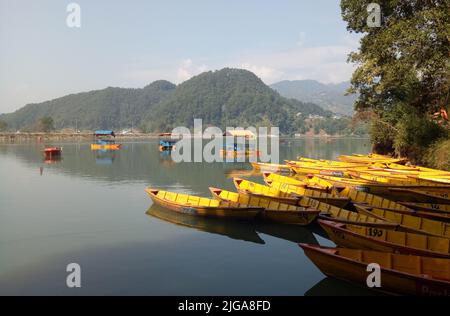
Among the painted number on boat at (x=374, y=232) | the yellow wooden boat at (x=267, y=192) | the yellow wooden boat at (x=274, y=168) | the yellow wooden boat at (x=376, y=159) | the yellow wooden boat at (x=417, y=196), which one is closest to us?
the painted number on boat at (x=374, y=232)

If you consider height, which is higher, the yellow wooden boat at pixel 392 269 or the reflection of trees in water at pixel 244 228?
the yellow wooden boat at pixel 392 269

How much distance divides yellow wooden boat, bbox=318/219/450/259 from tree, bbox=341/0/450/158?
69.9ft

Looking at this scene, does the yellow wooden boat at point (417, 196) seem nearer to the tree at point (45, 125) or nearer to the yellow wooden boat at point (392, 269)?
the yellow wooden boat at point (392, 269)

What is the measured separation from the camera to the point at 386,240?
1516 cm

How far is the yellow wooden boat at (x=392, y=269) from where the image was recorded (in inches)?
450

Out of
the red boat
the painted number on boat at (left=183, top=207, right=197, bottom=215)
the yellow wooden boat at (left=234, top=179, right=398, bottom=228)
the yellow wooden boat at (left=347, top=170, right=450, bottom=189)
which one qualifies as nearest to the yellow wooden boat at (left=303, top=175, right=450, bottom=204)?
the yellow wooden boat at (left=347, top=170, right=450, bottom=189)

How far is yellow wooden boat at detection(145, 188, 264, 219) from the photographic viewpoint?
2128 cm

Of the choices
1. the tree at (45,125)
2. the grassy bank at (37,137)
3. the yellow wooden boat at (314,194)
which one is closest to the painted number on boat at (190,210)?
the yellow wooden boat at (314,194)

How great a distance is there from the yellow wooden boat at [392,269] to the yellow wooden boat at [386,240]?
494mm

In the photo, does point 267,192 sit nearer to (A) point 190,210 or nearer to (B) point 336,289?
(A) point 190,210

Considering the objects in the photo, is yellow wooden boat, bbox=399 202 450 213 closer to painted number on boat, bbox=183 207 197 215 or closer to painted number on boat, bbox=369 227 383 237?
painted number on boat, bbox=369 227 383 237

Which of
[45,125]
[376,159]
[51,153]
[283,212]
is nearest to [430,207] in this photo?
[283,212]

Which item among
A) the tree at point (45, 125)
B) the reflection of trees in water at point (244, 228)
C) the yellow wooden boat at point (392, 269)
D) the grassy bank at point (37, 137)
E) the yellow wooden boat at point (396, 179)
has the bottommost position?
the reflection of trees in water at point (244, 228)
